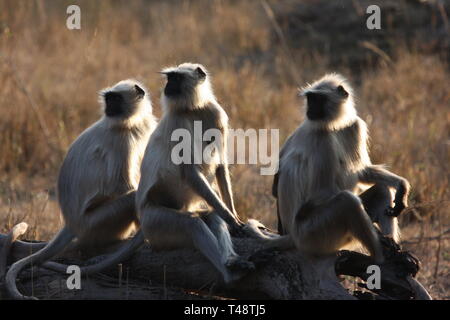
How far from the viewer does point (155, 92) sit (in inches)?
392

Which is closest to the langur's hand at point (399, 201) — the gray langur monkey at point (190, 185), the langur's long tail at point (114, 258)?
the gray langur monkey at point (190, 185)

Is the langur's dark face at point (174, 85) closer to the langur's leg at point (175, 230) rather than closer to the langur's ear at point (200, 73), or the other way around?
the langur's ear at point (200, 73)

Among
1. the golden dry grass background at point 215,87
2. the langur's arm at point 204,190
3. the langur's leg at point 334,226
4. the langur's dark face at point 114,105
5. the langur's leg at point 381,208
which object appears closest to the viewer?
the langur's leg at point 334,226

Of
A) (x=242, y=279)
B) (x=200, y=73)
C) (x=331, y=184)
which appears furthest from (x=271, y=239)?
(x=200, y=73)

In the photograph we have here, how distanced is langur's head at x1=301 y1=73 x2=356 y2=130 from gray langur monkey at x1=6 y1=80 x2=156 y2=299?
1.11 metres

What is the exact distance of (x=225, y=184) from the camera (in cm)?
503

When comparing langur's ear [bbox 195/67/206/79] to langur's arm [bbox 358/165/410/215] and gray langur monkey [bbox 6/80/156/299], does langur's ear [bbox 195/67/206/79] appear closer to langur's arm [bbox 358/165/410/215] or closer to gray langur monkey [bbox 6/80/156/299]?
gray langur monkey [bbox 6/80/156/299]

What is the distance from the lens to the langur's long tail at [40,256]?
4.47 meters

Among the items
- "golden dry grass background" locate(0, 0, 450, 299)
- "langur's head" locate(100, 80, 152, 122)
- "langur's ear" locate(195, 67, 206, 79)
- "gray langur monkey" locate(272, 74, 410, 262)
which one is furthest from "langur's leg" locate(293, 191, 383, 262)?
"golden dry grass background" locate(0, 0, 450, 299)

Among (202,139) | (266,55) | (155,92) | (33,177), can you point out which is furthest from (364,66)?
(202,139)

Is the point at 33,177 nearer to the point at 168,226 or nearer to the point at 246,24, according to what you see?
the point at 168,226

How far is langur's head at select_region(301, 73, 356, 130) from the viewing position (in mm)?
4609

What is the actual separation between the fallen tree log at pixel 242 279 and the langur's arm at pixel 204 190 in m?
0.24

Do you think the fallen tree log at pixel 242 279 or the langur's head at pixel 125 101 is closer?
the fallen tree log at pixel 242 279
